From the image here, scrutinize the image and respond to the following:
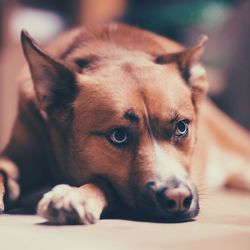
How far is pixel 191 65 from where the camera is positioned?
274 cm

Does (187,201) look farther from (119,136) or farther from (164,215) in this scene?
(119,136)

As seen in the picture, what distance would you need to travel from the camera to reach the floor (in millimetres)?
1745

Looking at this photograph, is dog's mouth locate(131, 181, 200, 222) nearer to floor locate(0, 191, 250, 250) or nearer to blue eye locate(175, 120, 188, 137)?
floor locate(0, 191, 250, 250)

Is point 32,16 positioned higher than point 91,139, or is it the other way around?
point 32,16

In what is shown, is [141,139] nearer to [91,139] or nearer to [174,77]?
[91,139]

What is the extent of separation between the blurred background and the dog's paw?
98.7 inches

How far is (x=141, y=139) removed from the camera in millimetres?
2291

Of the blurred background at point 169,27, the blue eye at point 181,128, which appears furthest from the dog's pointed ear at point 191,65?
the blurred background at point 169,27

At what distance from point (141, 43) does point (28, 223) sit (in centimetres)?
113

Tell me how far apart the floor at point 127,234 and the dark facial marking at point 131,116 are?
1.26ft

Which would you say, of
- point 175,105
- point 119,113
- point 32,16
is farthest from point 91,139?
point 32,16

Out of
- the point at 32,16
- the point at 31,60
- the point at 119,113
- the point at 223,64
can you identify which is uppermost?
the point at 32,16

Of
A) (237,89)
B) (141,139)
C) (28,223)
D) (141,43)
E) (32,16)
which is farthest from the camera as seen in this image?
(32,16)

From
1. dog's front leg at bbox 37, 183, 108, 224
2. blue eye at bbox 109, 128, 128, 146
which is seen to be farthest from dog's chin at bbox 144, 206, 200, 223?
blue eye at bbox 109, 128, 128, 146
